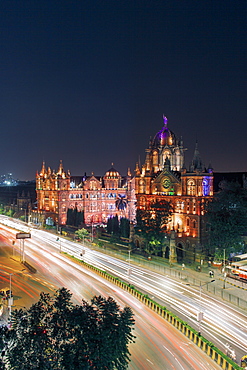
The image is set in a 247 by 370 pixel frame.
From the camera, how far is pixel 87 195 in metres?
127

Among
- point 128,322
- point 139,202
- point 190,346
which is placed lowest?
point 190,346

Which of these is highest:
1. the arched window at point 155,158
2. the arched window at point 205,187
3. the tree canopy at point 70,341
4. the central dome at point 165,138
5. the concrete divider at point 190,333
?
the central dome at point 165,138

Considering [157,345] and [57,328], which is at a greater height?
[57,328]

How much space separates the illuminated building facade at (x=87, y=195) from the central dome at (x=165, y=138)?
25274 mm

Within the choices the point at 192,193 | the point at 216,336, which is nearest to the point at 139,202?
the point at 192,193

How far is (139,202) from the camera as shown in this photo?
96.9 m

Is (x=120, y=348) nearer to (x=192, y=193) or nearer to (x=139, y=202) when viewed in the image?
(x=192, y=193)

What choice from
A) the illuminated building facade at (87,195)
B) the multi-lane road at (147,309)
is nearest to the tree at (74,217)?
the illuminated building facade at (87,195)

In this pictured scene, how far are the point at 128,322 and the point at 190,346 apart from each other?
516 inches

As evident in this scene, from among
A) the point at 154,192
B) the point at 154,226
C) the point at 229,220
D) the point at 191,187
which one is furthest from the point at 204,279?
the point at 154,192

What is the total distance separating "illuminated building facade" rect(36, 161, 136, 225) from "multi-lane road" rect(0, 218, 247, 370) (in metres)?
46.5

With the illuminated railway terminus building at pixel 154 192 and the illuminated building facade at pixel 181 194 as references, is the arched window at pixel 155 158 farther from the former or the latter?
the illuminated building facade at pixel 181 194

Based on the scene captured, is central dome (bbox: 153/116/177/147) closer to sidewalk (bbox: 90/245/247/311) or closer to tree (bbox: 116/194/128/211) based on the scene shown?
tree (bbox: 116/194/128/211)

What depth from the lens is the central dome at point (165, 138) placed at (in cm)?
10248
